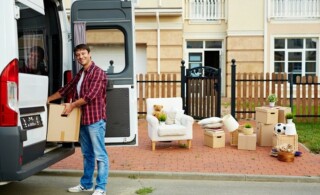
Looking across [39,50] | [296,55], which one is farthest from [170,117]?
[296,55]

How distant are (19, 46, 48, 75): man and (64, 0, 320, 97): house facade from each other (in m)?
12.3

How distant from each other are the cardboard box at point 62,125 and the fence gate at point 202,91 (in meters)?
7.56

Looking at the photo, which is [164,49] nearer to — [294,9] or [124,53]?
[294,9]

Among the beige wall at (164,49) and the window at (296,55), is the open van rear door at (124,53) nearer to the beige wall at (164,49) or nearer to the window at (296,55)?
the beige wall at (164,49)

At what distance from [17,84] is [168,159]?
4272mm

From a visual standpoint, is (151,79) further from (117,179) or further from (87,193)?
(87,193)

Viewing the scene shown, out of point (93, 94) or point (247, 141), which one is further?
point (247, 141)

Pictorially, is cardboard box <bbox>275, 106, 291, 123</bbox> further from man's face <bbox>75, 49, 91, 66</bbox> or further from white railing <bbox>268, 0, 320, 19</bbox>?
white railing <bbox>268, 0, 320, 19</bbox>

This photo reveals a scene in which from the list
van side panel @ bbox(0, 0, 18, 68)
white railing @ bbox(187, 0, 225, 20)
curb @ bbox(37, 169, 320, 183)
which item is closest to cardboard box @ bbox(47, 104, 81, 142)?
van side panel @ bbox(0, 0, 18, 68)

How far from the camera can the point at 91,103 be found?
569 centimetres

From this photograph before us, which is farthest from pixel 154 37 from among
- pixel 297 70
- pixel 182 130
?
pixel 182 130

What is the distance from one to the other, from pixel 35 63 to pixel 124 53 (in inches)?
53.7

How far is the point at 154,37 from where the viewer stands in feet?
60.4

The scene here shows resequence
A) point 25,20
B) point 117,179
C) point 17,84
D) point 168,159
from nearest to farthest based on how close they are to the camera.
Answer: point 17,84
point 25,20
point 117,179
point 168,159
